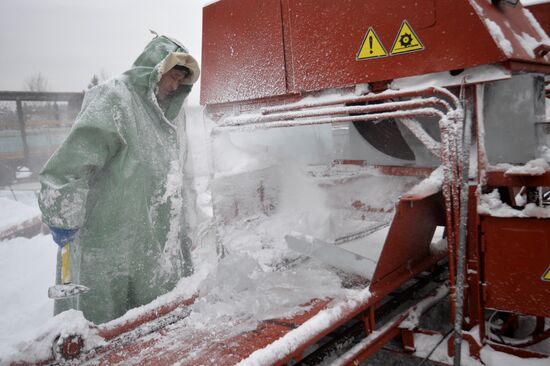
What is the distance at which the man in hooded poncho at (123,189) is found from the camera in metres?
2.06

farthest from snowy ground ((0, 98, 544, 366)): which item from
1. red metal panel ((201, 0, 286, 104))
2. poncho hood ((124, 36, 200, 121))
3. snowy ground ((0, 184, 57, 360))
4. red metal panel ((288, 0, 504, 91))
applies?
red metal panel ((288, 0, 504, 91))

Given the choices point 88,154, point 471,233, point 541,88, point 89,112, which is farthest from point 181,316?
point 541,88

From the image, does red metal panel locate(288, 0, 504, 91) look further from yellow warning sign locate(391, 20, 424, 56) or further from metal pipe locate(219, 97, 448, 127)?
metal pipe locate(219, 97, 448, 127)

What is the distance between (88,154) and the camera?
6.82 feet

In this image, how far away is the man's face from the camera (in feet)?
8.28

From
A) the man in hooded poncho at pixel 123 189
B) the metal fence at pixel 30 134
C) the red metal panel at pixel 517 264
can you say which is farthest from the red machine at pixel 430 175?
the metal fence at pixel 30 134

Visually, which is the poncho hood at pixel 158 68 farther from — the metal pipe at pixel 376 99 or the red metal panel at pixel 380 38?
the red metal panel at pixel 380 38

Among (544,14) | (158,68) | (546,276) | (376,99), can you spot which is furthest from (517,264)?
(544,14)

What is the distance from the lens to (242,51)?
3.12 m

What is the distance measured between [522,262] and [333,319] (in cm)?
107

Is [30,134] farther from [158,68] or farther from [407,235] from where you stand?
[407,235]

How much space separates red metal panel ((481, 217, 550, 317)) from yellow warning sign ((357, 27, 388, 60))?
1195 millimetres

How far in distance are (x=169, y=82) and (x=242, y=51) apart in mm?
830

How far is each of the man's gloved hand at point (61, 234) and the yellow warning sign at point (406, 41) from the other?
2.20 m
